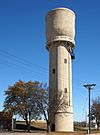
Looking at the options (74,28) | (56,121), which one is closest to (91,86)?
(56,121)

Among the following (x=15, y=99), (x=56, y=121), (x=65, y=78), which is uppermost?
(x=65, y=78)

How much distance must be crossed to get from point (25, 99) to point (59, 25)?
751 inches

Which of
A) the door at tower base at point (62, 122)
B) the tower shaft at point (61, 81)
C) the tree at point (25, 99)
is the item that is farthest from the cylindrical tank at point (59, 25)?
the door at tower base at point (62, 122)

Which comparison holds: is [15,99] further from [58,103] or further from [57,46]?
[57,46]

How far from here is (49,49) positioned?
248 feet

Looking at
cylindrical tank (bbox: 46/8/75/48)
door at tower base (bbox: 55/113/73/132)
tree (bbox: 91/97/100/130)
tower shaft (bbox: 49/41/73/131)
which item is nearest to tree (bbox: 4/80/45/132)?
tower shaft (bbox: 49/41/73/131)

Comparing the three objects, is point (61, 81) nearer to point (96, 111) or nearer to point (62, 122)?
point (62, 122)

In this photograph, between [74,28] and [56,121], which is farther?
[74,28]

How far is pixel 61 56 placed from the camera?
71875 millimetres

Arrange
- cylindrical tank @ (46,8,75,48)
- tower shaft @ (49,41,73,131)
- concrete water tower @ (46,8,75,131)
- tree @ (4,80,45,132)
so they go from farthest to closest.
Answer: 1. cylindrical tank @ (46,8,75,48)
2. concrete water tower @ (46,8,75,131)
3. tower shaft @ (49,41,73,131)
4. tree @ (4,80,45,132)

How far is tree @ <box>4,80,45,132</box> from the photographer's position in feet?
224

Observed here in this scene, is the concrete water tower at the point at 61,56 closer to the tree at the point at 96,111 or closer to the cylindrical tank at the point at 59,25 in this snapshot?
the cylindrical tank at the point at 59,25

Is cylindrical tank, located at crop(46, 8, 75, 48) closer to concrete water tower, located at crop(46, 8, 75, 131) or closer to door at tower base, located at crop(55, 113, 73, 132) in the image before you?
concrete water tower, located at crop(46, 8, 75, 131)

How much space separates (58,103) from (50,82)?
17.5 ft
